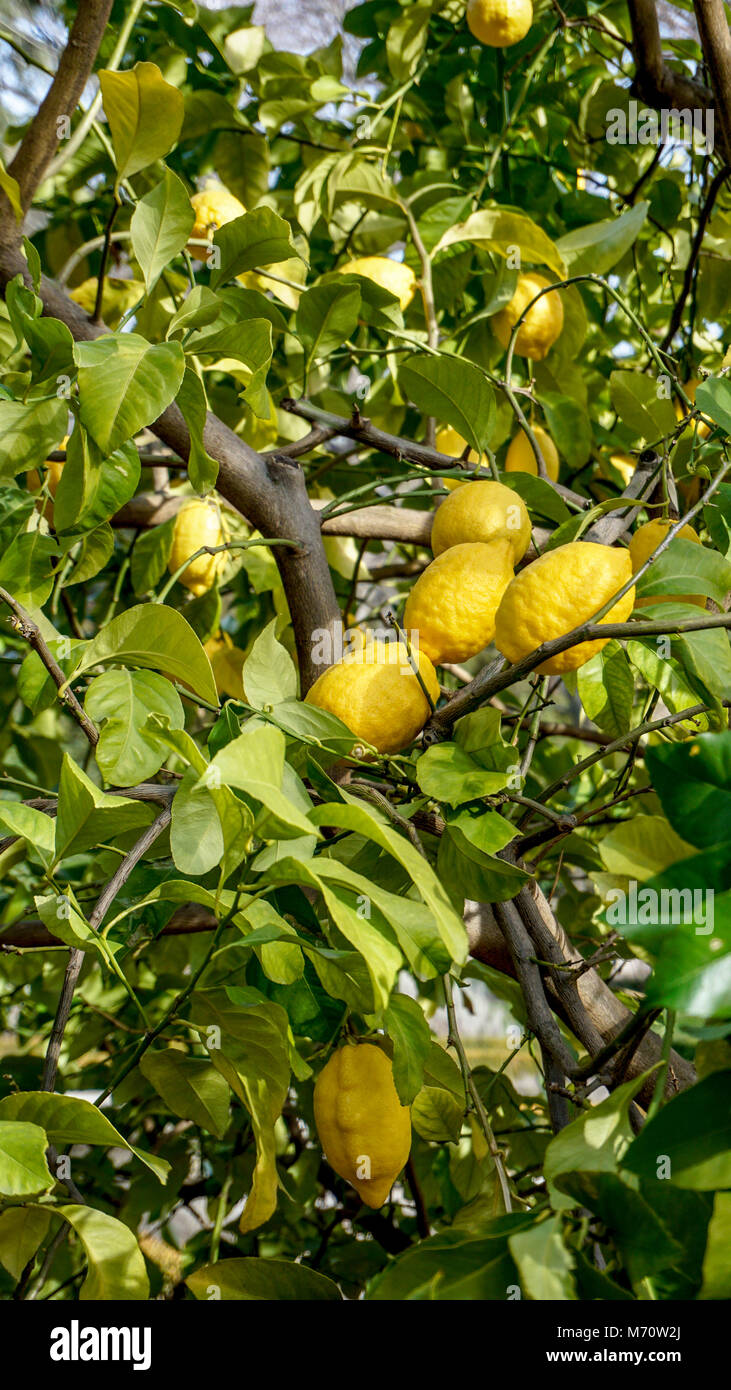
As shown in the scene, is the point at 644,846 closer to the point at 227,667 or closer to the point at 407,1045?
the point at 407,1045

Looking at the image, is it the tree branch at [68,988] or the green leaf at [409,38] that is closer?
the tree branch at [68,988]

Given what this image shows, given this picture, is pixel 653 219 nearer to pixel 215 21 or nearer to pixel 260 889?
pixel 215 21

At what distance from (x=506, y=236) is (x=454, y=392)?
0.23 metres

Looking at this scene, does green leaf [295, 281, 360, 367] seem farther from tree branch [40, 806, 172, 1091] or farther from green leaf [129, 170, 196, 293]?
tree branch [40, 806, 172, 1091]

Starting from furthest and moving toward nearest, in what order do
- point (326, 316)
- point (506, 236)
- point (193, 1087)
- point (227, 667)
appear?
1. point (227, 667)
2. point (506, 236)
3. point (326, 316)
4. point (193, 1087)

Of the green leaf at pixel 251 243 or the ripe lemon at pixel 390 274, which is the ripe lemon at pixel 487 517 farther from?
the ripe lemon at pixel 390 274

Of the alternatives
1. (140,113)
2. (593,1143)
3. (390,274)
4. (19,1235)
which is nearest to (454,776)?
(593,1143)

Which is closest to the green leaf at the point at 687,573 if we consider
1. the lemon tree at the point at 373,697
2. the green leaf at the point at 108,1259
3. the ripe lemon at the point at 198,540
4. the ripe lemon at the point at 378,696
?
the lemon tree at the point at 373,697

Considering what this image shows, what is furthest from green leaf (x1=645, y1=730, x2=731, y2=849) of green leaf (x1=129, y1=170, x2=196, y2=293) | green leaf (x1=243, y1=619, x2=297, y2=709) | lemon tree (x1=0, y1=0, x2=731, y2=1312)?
green leaf (x1=129, y1=170, x2=196, y2=293)

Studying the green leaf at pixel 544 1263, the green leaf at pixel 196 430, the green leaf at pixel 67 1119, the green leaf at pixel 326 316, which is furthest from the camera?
the green leaf at pixel 326 316

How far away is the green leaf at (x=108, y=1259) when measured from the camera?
0.37m

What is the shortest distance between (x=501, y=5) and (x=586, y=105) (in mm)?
228

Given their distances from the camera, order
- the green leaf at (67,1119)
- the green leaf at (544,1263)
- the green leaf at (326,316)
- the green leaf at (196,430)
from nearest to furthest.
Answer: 1. the green leaf at (544,1263)
2. the green leaf at (67,1119)
3. the green leaf at (196,430)
4. the green leaf at (326,316)

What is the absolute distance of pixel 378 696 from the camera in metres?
0.46
